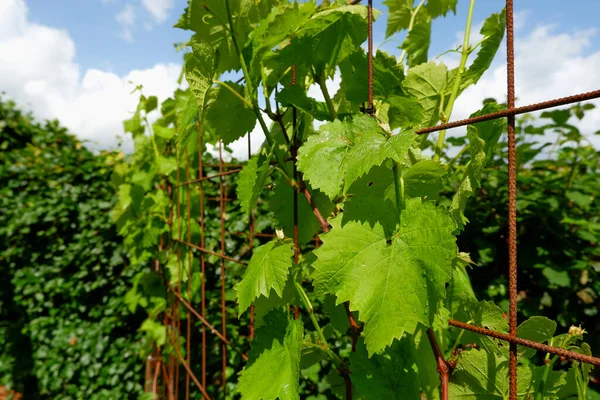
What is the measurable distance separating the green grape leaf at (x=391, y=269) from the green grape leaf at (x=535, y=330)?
0.20m

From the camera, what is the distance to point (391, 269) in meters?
0.63

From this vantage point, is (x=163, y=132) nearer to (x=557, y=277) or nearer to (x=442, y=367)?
(x=442, y=367)

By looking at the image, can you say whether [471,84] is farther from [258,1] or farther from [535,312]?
[535,312]

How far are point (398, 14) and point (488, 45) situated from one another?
424mm

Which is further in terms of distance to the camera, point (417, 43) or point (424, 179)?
point (417, 43)

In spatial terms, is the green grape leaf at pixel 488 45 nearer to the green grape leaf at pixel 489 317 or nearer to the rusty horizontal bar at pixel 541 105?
the rusty horizontal bar at pixel 541 105

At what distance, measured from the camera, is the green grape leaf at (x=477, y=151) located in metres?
0.65

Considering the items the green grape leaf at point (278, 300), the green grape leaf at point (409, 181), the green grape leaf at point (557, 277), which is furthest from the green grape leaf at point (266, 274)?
the green grape leaf at point (557, 277)

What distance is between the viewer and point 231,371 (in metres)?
2.56

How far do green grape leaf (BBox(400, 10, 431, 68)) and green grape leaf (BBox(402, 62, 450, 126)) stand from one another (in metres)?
0.22

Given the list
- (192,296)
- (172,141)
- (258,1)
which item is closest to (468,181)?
(258,1)

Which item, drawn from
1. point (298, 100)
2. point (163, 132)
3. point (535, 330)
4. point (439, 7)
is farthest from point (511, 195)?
point (163, 132)

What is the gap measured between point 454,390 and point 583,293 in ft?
6.52

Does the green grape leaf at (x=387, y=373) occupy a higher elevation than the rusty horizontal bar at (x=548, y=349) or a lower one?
lower
